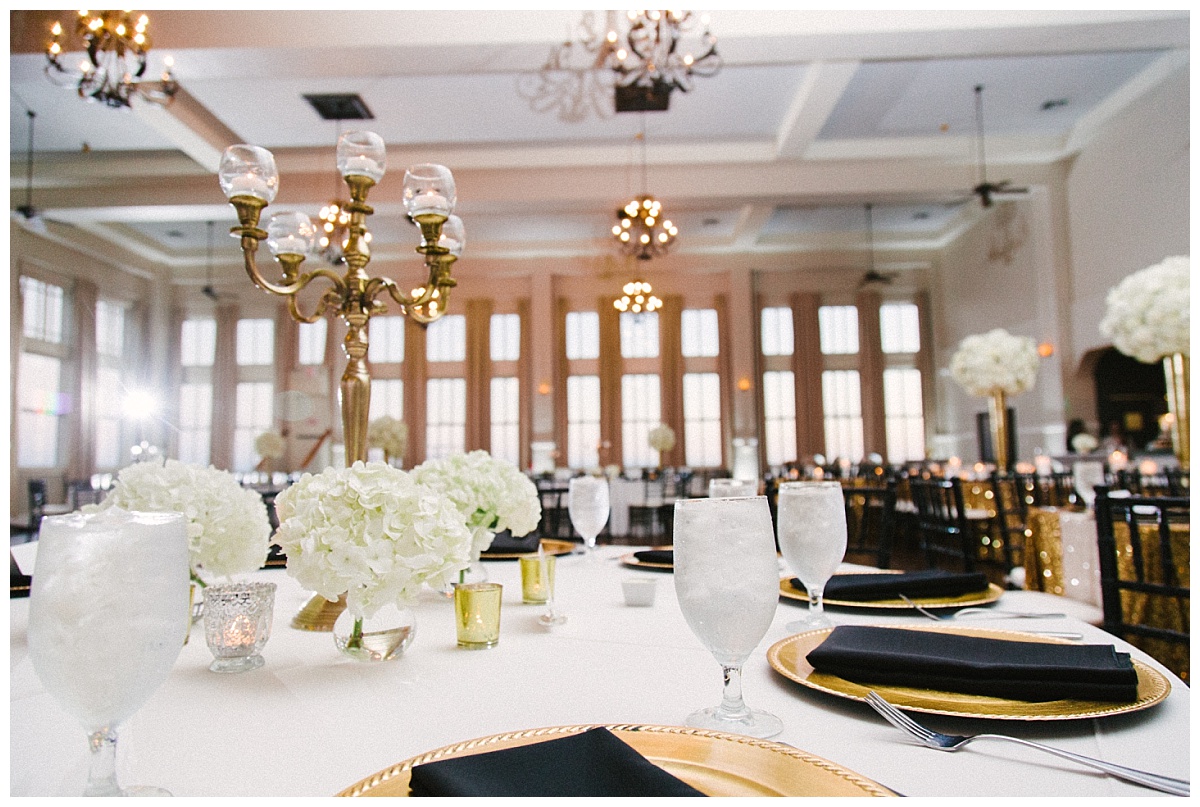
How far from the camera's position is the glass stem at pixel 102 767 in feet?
1.77

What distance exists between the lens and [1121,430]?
30.1 ft

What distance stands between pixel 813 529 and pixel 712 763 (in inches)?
20.9

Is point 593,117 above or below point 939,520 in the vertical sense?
above

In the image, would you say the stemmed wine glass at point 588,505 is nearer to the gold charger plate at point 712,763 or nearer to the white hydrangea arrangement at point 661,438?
the gold charger plate at point 712,763

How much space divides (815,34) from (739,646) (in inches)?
241

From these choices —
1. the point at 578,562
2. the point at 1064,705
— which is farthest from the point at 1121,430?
the point at 1064,705

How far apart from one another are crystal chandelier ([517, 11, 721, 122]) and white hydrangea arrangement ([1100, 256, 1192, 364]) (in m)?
2.63

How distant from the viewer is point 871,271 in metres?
12.4

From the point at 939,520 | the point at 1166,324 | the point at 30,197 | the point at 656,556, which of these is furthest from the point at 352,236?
the point at 30,197

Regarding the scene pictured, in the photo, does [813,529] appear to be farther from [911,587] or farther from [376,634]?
[376,634]

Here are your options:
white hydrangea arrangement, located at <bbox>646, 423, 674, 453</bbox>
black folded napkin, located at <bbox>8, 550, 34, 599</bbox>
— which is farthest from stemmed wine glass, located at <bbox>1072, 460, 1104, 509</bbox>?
white hydrangea arrangement, located at <bbox>646, 423, 674, 453</bbox>

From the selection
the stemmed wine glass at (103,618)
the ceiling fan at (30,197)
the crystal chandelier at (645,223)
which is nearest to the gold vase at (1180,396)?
the stemmed wine glass at (103,618)

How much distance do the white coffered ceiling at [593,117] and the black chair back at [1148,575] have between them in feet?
15.0

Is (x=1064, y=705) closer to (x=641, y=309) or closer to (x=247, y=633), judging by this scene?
(x=247, y=633)
